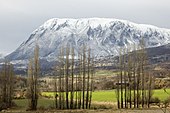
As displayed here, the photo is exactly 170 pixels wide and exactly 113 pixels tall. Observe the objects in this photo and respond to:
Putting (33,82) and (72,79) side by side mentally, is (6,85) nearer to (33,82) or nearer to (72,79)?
(33,82)

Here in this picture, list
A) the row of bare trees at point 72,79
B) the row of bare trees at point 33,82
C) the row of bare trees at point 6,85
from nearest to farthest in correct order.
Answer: the row of bare trees at point 33,82, the row of bare trees at point 72,79, the row of bare trees at point 6,85

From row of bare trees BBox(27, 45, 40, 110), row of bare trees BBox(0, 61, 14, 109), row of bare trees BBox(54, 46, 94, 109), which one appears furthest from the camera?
row of bare trees BBox(0, 61, 14, 109)

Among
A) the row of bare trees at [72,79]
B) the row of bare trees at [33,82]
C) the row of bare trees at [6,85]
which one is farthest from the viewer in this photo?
the row of bare trees at [6,85]

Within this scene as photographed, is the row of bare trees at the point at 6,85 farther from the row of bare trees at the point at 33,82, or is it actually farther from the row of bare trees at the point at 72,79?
the row of bare trees at the point at 72,79

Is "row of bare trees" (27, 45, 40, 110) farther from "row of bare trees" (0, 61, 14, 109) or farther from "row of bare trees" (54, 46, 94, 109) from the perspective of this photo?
"row of bare trees" (0, 61, 14, 109)

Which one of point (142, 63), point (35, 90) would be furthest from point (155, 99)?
point (35, 90)

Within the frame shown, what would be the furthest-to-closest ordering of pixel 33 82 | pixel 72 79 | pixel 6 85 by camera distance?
1. pixel 6 85
2. pixel 72 79
3. pixel 33 82

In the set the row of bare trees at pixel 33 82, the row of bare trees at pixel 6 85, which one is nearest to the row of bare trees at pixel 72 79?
the row of bare trees at pixel 33 82

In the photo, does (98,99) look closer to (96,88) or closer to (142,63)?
(142,63)

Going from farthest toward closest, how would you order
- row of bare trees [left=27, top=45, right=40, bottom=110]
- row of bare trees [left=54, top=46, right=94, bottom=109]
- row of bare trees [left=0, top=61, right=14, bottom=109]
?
1. row of bare trees [left=0, top=61, right=14, bottom=109]
2. row of bare trees [left=54, top=46, right=94, bottom=109]
3. row of bare trees [left=27, top=45, right=40, bottom=110]

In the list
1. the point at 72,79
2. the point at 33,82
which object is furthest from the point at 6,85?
the point at 72,79

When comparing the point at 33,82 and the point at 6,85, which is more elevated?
the point at 33,82

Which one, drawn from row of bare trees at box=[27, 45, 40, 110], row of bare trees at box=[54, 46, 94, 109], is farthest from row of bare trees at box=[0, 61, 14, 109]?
row of bare trees at box=[54, 46, 94, 109]

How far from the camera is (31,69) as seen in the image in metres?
84.7
